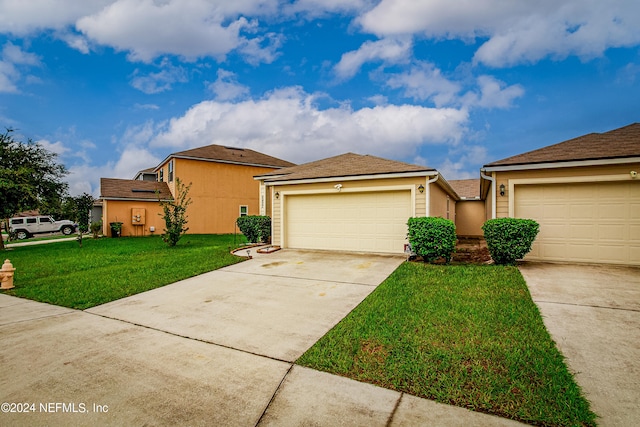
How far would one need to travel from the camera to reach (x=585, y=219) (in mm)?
7617

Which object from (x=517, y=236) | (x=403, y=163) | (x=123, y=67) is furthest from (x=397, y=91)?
(x=123, y=67)

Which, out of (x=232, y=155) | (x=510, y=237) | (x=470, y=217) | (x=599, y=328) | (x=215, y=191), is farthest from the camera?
(x=232, y=155)

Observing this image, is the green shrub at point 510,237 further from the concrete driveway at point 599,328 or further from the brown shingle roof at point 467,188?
Result: the brown shingle roof at point 467,188

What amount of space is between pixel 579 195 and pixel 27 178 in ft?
74.4

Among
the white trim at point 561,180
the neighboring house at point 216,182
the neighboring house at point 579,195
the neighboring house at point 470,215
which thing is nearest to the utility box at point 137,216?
the neighboring house at point 216,182

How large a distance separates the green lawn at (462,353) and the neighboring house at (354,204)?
14.3 ft

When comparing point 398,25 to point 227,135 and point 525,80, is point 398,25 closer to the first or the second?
point 525,80

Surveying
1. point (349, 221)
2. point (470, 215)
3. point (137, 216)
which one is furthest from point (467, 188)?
point (137, 216)

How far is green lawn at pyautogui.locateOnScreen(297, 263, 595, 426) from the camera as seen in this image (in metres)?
2.39

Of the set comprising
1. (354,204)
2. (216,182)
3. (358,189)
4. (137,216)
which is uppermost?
(216,182)

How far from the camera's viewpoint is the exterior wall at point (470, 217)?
727 inches

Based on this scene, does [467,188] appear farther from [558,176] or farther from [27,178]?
[27,178]

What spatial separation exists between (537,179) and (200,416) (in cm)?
907

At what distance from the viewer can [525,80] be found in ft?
43.2
